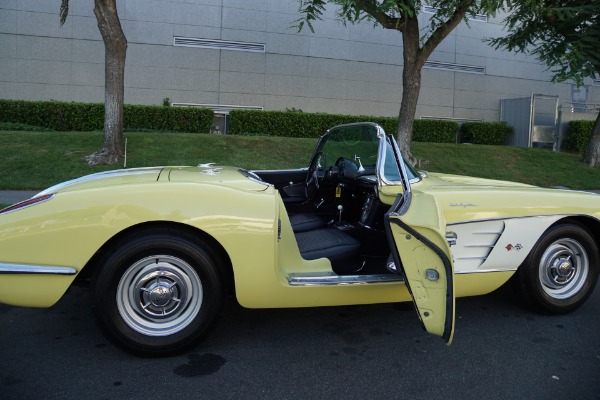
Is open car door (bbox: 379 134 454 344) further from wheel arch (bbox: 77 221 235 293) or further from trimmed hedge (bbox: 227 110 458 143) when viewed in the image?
trimmed hedge (bbox: 227 110 458 143)

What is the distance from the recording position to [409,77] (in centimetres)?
1188

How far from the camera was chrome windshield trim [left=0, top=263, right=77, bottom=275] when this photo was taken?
2.54 meters

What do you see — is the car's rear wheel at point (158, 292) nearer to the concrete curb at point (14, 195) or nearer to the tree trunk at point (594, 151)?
the concrete curb at point (14, 195)

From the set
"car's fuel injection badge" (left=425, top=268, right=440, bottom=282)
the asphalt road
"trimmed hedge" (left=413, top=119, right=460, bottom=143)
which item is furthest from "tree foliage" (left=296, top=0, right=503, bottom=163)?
"car's fuel injection badge" (left=425, top=268, right=440, bottom=282)

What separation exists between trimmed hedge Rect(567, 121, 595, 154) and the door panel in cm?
1974

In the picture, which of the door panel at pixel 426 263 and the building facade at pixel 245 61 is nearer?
the door panel at pixel 426 263

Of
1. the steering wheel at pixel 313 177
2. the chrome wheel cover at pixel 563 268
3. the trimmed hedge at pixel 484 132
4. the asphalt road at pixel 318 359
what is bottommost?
the asphalt road at pixel 318 359

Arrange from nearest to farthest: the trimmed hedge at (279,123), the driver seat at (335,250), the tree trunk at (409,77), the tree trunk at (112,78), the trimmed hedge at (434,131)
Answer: the driver seat at (335,250), the tree trunk at (112,78), the tree trunk at (409,77), the trimmed hedge at (279,123), the trimmed hedge at (434,131)

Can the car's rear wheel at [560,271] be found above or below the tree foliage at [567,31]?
below

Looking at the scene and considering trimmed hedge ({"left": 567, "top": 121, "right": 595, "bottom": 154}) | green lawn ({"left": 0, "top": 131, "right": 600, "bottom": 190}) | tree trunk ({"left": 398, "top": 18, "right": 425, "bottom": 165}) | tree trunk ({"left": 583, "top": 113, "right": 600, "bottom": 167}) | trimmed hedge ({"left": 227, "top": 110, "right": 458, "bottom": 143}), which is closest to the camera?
green lawn ({"left": 0, "top": 131, "right": 600, "bottom": 190})

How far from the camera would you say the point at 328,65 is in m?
18.7

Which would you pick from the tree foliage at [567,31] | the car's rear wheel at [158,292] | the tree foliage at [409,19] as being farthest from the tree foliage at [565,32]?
the car's rear wheel at [158,292]

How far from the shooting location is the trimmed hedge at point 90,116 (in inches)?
562

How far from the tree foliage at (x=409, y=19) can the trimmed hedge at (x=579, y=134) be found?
34.2ft
